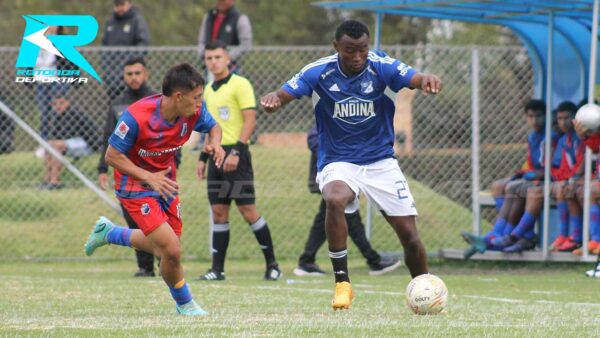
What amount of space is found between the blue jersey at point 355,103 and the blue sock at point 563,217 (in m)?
5.57

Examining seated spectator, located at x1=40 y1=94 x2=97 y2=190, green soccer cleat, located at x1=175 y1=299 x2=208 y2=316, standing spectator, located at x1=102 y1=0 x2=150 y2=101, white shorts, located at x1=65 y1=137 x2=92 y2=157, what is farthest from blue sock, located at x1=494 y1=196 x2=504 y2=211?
green soccer cleat, located at x1=175 y1=299 x2=208 y2=316

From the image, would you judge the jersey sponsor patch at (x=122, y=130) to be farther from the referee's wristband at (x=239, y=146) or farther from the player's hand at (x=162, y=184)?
the referee's wristband at (x=239, y=146)

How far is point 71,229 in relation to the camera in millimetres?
16375

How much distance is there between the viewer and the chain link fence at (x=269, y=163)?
16078mm

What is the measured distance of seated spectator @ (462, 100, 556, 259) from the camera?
1398 centimetres

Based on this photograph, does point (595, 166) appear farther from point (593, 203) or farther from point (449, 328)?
point (449, 328)

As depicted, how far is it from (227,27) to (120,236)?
7.69 m

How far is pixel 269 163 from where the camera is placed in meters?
17.1

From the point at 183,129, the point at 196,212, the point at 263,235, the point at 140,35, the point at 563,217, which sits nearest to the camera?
the point at 183,129

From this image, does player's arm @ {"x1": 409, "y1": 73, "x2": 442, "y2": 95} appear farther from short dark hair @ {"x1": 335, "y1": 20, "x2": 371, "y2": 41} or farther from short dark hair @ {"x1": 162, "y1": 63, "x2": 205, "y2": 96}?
short dark hair @ {"x1": 162, "y1": 63, "x2": 205, "y2": 96}

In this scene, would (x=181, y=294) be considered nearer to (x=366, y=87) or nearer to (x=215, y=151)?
(x=215, y=151)

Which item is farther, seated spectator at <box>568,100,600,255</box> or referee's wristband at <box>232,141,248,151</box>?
seated spectator at <box>568,100,600,255</box>

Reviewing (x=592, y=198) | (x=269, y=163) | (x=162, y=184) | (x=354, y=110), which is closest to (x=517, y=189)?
(x=592, y=198)

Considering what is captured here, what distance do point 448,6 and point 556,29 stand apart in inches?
71.6
